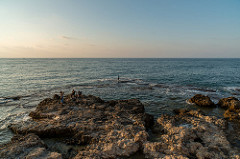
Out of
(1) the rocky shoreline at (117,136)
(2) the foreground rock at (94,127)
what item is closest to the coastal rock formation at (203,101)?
(1) the rocky shoreline at (117,136)

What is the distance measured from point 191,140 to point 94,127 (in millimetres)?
8461

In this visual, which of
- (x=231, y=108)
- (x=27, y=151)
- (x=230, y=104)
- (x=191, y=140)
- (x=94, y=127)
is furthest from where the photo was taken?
(x=230, y=104)

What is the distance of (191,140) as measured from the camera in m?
10.6

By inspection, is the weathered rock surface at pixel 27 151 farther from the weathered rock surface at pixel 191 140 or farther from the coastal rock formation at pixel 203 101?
the coastal rock formation at pixel 203 101

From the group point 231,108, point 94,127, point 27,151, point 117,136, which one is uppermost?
point 231,108

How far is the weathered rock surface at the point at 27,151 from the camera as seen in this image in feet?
28.2

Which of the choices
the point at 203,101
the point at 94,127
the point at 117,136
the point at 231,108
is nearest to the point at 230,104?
the point at 231,108

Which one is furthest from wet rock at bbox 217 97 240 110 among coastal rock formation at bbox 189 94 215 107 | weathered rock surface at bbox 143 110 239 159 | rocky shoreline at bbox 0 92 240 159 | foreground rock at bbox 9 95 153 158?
foreground rock at bbox 9 95 153 158

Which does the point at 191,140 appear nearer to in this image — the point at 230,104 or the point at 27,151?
the point at 27,151

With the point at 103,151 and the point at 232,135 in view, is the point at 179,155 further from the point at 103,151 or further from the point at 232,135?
the point at 232,135

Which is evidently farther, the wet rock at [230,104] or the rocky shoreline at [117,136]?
the wet rock at [230,104]

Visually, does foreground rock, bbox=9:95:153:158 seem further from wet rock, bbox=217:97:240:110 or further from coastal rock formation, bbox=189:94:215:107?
wet rock, bbox=217:97:240:110

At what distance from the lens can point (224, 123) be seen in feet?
43.2

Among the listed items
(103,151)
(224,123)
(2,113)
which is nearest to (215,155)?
(224,123)
